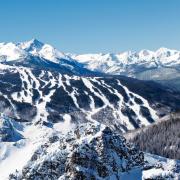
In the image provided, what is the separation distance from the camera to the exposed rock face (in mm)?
58250

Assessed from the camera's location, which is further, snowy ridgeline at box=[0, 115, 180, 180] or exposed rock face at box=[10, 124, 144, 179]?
exposed rock face at box=[10, 124, 144, 179]

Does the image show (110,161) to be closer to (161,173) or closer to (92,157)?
(92,157)

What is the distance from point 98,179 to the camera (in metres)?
58.2

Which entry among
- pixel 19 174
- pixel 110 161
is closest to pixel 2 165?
pixel 19 174

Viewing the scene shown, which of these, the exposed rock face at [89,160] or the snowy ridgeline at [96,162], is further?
the exposed rock face at [89,160]

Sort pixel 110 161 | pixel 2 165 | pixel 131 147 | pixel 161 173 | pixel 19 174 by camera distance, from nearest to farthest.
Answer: pixel 161 173 → pixel 110 161 → pixel 131 147 → pixel 19 174 → pixel 2 165

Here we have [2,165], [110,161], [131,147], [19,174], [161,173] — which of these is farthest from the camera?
[2,165]

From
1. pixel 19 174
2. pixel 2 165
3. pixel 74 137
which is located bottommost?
pixel 2 165

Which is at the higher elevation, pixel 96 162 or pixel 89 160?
Answer: pixel 89 160

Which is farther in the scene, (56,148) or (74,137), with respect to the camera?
(74,137)

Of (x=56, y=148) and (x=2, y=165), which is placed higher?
(x=56, y=148)

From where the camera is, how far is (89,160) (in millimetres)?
58344

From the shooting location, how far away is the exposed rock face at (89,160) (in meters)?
58.2

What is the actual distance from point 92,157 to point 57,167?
201 inches
